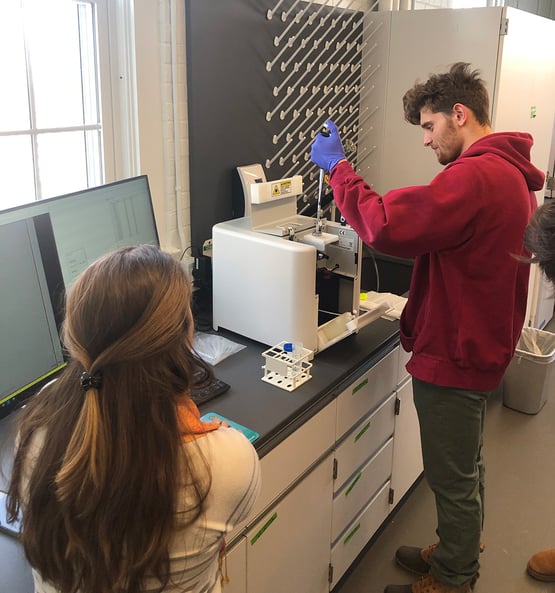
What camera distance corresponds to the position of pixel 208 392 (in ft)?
5.44

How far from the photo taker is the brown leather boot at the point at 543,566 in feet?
6.91

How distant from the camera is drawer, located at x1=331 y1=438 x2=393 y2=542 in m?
1.95

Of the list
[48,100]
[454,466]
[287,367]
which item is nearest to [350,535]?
[454,466]

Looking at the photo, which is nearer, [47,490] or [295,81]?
[47,490]

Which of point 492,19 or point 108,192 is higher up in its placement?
point 492,19

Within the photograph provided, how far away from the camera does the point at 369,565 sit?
2.20 metres

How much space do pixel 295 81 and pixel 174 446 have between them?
1.95 metres

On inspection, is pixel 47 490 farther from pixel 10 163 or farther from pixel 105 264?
pixel 10 163

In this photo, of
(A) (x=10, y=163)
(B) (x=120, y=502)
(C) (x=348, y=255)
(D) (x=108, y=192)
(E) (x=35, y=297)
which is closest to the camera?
(B) (x=120, y=502)

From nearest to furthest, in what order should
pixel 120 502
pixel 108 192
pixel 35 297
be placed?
pixel 120 502, pixel 35 297, pixel 108 192

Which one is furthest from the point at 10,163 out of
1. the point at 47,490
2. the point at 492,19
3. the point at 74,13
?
the point at 492,19

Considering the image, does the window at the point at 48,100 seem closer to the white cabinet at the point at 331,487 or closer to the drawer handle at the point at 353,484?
the white cabinet at the point at 331,487

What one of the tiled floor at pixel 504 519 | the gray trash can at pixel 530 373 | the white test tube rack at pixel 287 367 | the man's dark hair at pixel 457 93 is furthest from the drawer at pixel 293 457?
the gray trash can at pixel 530 373

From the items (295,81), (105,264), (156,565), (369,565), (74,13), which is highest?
(74,13)
